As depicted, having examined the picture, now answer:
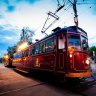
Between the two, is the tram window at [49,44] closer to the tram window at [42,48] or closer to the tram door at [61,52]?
the tram window at [42,48]

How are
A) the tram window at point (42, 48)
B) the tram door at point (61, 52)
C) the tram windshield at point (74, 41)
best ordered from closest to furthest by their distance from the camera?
the tram door at point (61, 52)
the tram windshield at point (74, 41)
the tram window at point (42, 48)

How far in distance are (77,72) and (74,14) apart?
30.7 feet

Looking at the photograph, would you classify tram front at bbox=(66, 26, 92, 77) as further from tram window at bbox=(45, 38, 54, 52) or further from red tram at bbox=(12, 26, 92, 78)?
tram window at bbox=(45, 38, 54, 52)

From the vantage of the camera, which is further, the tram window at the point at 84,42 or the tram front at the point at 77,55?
the tram window at the point at 84,42

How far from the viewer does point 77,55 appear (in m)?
8.84

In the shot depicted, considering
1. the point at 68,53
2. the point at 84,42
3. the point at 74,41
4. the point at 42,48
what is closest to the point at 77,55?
the point at 68,53

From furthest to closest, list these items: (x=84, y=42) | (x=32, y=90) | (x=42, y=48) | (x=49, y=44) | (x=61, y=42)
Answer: (x=42, y=48) → (x=49, y=44) → (x=84, y=42) → (x=61, y=42) → (x=32, y=90)

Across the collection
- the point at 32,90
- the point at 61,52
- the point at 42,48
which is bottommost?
the point at 32,90

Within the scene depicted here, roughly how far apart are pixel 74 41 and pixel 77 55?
90 centimetres

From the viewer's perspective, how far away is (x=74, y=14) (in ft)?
54.3

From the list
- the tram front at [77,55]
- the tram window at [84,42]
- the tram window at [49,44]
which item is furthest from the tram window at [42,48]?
the tram window at [84,42]

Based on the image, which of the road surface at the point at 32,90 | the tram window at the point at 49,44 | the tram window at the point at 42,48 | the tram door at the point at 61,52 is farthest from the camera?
Result: the tram window at the point at 42,48

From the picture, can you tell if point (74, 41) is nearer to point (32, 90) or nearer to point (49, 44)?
point (49, 44)

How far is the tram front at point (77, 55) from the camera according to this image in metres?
8.58
